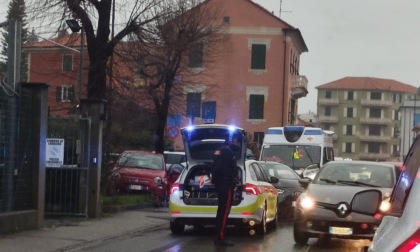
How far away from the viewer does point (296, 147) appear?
86.2 ft

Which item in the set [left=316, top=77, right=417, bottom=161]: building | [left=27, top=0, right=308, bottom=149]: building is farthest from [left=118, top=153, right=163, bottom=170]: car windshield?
[left=316, top=77, right=417, bottom=161]: building

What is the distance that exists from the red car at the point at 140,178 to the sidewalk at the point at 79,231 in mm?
2608

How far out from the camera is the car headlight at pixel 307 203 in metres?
12.7

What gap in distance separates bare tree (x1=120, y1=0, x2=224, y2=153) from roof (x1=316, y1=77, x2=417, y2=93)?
93050mm

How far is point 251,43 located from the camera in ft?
184

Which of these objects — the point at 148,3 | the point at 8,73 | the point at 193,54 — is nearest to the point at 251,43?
the point at 193,54

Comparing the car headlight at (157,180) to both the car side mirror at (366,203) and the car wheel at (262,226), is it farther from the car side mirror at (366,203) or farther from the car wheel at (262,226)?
the car side mirror at (366,203)

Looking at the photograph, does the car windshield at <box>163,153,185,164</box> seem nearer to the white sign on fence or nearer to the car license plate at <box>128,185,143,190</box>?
the car license plate at <box>128,185,143,190</box>

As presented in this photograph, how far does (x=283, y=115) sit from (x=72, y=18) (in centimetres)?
3664

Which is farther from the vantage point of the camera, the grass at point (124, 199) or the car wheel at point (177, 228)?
the grass at point (124, 199)

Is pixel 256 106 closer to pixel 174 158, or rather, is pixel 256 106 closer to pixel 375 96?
pixel 174 158

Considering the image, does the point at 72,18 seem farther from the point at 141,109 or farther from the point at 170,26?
the point at 141,109

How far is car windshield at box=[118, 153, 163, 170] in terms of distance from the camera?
2300 cm

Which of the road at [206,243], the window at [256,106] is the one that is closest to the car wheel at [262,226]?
the road at [206,243]
